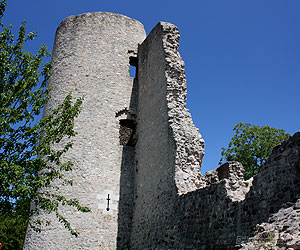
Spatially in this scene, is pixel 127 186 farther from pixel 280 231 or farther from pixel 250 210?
pixel 280 231

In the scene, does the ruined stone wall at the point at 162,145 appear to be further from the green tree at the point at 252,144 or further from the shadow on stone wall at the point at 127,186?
the green tree at the point at 252,144

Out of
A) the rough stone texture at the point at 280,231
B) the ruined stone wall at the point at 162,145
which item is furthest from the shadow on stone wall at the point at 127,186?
the rough stone texture at the point at 280,231

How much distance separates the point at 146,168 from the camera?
38.0 ft

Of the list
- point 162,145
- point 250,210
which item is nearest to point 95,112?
point 162,145

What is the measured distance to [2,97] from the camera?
27.6ft

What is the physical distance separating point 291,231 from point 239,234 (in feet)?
5.74

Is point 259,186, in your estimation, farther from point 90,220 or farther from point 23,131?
point 90,220

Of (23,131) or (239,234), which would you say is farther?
(23,131)

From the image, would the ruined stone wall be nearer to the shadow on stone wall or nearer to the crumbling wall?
the shadow on stone wall

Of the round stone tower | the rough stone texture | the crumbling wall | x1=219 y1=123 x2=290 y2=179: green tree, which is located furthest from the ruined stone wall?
x1=219 y1=123 x2=290 y2=179: green tree

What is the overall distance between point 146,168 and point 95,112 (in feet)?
10.2

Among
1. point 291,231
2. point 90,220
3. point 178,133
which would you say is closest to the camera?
point 291,231

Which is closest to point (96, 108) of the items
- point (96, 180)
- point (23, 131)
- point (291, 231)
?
point (96, 180)

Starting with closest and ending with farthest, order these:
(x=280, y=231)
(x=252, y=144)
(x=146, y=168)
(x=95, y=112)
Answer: (x=280, y=231), (x=146, y=168), (x=95, y=112), (x=252, y=144)
